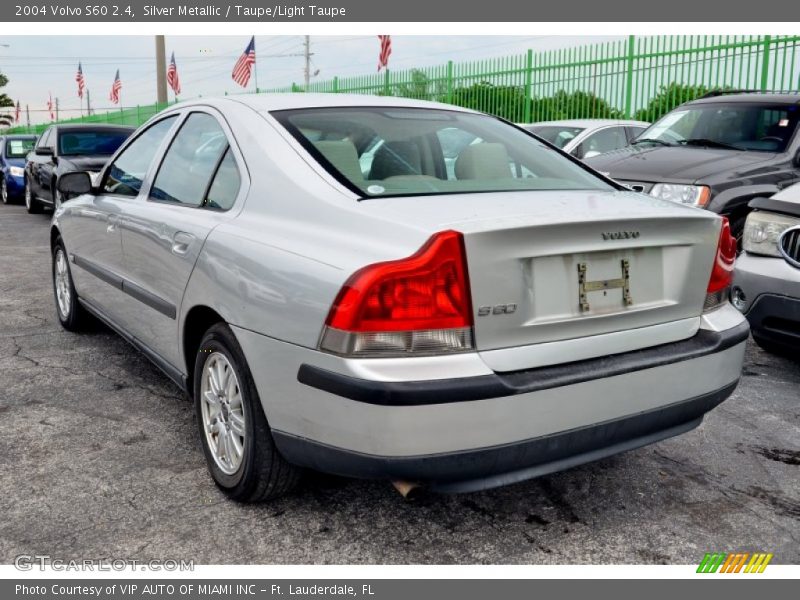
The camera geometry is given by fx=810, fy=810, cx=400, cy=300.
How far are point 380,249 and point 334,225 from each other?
272mm

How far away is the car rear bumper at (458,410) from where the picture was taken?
2225 mm

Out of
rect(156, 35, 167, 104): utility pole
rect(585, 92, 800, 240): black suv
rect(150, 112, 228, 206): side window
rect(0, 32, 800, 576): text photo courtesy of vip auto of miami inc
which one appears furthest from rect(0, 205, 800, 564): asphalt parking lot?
rect(156, 35, 167, 104): utility pole

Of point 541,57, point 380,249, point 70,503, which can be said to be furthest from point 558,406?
point 541,57

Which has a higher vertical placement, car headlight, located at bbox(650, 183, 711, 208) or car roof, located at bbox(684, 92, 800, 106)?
car roof, located at bbox(684, 92, 800, 106)

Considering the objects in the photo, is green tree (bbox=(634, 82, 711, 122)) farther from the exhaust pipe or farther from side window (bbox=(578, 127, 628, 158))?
the exhaust pipe

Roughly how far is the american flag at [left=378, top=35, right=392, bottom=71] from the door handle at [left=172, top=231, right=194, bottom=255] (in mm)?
19752

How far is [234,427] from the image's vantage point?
2926 mm

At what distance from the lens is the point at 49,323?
5.75m

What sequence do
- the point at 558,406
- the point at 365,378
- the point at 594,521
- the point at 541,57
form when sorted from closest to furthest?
the point at 365,378, the point at 558,406, the point at 594,521, the point at 541,57

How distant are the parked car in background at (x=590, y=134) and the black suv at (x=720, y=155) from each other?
2.14m

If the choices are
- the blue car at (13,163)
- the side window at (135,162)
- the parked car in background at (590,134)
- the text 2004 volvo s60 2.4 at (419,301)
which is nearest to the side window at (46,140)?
the blue car at (13,163)

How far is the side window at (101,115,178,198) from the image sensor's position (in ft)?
13.3

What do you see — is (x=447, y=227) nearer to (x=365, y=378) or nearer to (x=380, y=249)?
(x=380, y=249)

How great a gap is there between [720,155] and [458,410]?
16.6 feet
